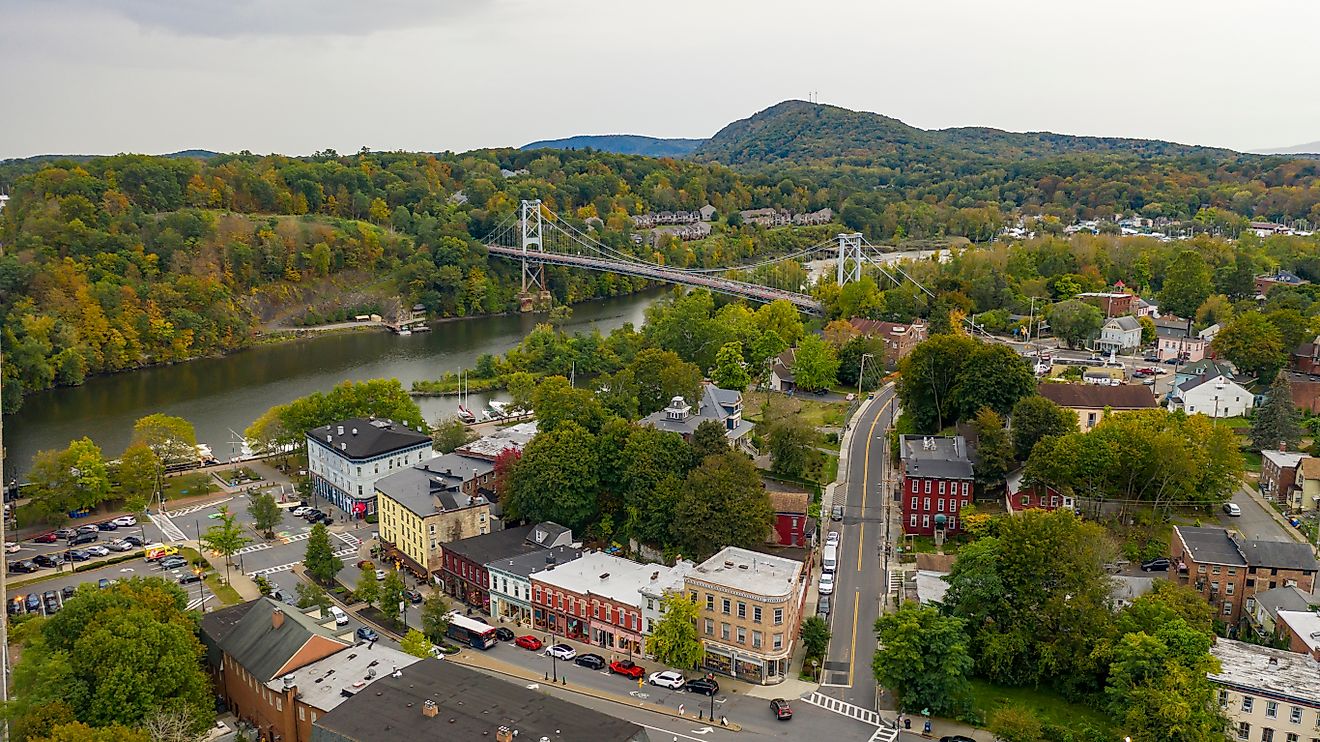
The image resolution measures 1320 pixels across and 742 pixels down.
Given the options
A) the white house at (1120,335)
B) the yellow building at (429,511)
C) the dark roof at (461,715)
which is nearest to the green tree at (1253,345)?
the white house at (1120,335)

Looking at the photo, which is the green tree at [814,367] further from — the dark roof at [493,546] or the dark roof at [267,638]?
the dark roof at [267,638]

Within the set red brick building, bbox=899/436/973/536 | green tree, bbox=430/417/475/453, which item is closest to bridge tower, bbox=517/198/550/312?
green tree, bbox=430/417/475/453

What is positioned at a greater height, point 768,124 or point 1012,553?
point 768,124

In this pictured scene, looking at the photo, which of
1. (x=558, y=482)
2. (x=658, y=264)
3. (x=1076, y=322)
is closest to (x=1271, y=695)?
(x=558, y=482)

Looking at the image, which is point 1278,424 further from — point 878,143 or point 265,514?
point 878,143

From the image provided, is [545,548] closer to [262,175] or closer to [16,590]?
[16,590]

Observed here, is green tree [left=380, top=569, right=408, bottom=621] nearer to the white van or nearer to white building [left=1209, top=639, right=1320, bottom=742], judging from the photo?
the white van

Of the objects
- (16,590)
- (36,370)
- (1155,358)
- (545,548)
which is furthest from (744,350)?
(36,370)
